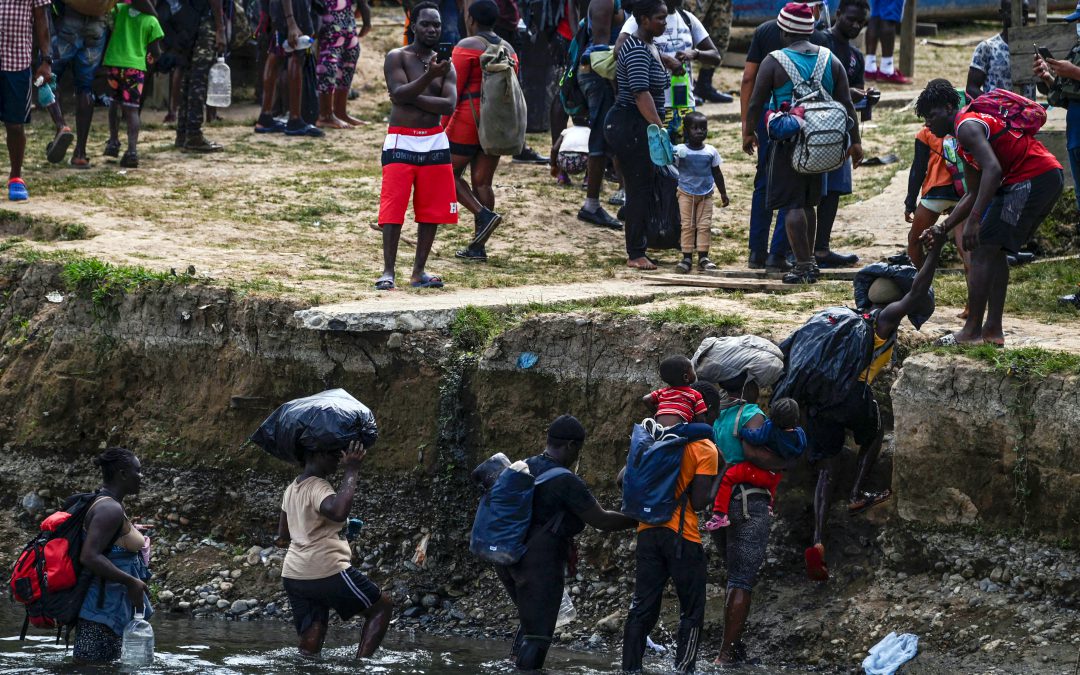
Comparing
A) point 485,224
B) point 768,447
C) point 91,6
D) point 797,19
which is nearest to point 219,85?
point 91,6

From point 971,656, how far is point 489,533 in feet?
7.94

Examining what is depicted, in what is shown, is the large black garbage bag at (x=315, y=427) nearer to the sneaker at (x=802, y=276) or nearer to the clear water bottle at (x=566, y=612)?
the clear water bottle at (x=566, y=612)

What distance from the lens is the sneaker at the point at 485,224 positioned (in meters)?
10.9

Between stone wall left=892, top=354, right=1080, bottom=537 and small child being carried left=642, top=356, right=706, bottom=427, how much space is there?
127 cm

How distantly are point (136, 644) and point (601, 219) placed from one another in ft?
20.5

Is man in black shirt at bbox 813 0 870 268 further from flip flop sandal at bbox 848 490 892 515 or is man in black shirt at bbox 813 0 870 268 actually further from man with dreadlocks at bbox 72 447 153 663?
man with dreadlocks at bbox 72 447 153 663

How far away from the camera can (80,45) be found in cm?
1286

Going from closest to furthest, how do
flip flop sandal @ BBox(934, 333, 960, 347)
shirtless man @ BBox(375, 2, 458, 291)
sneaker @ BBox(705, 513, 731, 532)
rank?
sneaker @ BBox(705, 513, 731, 532)
flip flop sandal @ BBox(934, 333, 960, 347)
shirtless man @ BBox(375, 2, 458, 291)

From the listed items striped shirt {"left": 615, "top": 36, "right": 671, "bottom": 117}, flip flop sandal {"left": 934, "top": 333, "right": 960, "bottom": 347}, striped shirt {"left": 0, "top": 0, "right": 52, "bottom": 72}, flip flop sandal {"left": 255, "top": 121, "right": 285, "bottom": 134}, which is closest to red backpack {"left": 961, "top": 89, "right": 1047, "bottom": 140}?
flip flop sandal {"left": 934, "top": 333, "right": 960, "bottom": 347}

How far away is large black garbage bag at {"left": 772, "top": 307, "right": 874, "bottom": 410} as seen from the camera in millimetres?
7480

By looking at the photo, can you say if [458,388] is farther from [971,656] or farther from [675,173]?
[971,656]

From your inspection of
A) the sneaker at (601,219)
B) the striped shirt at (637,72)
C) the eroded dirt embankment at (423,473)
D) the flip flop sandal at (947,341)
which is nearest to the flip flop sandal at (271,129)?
the sneaker at (601,219)

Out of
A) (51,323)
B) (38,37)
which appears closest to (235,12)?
(38,37)

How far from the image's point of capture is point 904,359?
26.3 ft
